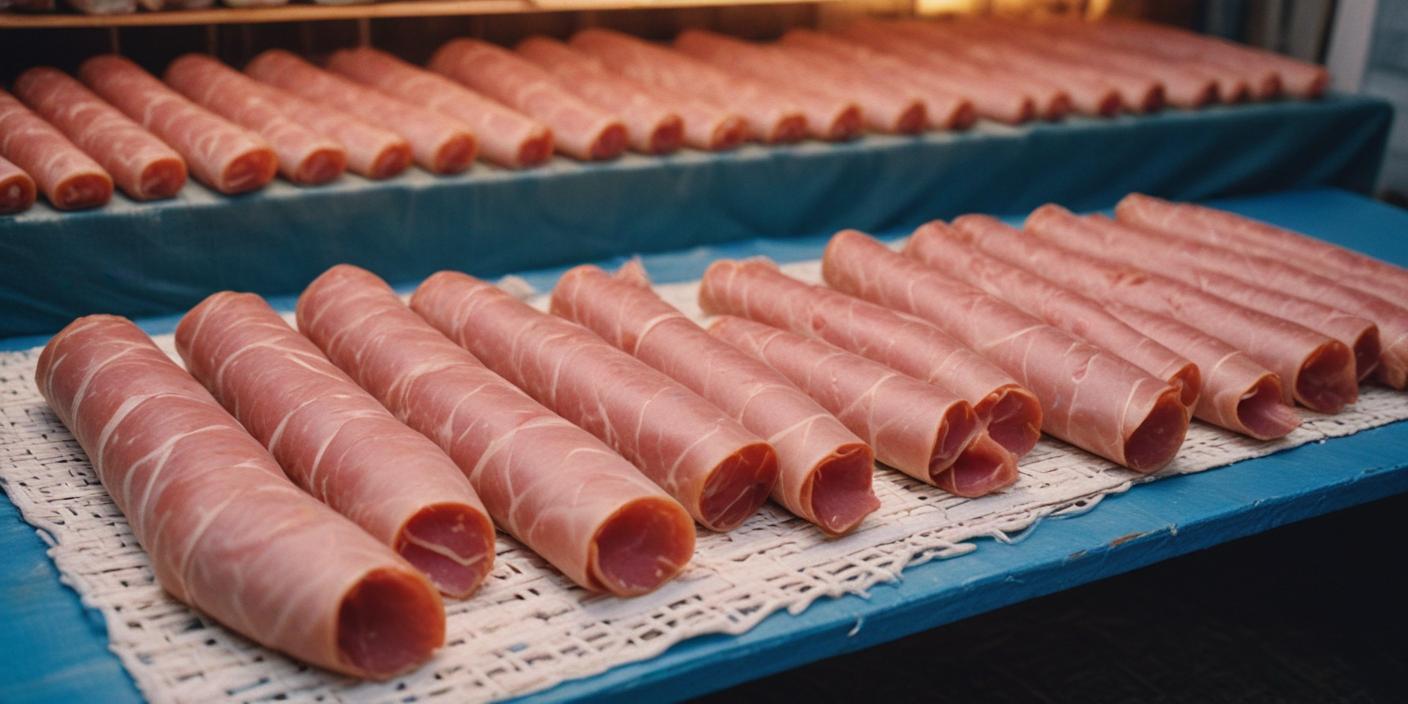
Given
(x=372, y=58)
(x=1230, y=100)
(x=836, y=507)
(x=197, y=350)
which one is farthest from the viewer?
(x=1230, y=100)

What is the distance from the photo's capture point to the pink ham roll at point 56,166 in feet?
10.7

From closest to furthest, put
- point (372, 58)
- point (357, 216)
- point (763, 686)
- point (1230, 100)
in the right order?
point (763, 686), point (357, 216), point (372, 58), point (1230, 100)

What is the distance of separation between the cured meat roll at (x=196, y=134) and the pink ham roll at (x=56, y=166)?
0.90ft

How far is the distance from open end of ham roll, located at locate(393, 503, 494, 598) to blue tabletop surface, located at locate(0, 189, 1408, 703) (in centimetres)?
31

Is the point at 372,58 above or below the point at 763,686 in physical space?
above

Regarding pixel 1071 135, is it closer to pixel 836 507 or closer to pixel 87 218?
pixel 836 507

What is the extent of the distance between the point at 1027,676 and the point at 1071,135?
2.44 meters

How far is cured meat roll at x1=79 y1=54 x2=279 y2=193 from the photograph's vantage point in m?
3.50

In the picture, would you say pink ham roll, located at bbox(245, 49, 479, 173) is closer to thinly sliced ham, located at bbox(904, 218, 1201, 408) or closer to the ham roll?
thinly sliced ham, located at bbox(904, 218, 1201, 408)

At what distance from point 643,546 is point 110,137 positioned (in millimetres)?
2245

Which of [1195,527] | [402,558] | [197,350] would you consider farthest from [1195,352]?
[197,350]

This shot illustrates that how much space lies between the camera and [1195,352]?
3014 mm

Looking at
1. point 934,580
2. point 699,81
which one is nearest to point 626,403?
point 934,580

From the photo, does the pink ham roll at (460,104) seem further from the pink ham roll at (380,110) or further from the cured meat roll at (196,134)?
the cured meat roll at (196,134)
